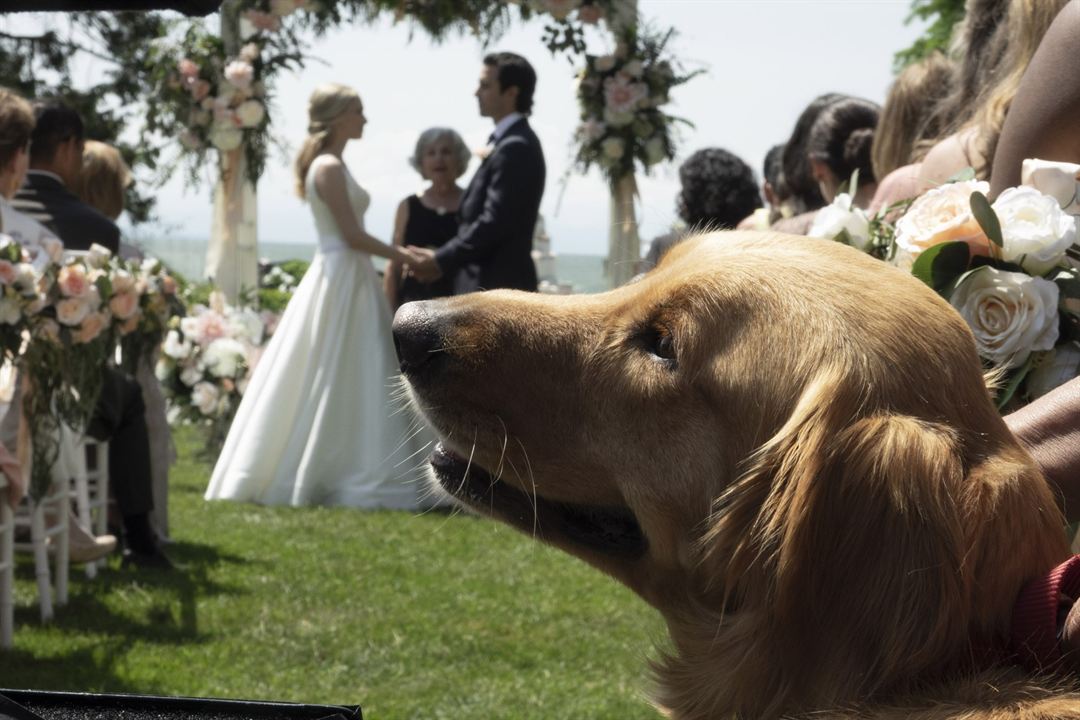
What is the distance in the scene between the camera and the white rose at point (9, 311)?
464 centimetres

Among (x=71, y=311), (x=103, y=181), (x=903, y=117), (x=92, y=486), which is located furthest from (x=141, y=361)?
(x=903, y=117)

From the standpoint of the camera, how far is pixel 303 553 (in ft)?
23.2

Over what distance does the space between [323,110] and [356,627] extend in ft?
14.7

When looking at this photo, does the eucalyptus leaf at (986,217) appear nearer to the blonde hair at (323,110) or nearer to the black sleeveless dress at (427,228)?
the blonde hair at (323,110)

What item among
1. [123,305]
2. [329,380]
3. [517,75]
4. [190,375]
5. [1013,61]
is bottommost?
[190,375]

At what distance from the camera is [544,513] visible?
6.57 feet

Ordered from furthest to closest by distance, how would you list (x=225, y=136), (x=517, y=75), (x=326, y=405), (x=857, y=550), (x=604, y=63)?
(x=225, y=136) < (x=604, y=63) < (x=326, y=405) < (x=517, y=75) < (x=857, y=550)

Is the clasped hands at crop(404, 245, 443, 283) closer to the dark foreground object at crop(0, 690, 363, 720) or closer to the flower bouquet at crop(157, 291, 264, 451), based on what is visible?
the flower bouquet at crop(157, 291, 264, 451)

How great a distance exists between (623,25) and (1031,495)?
863 centimetres

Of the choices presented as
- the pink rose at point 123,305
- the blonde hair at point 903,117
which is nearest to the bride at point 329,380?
the pink rose at point 123,305

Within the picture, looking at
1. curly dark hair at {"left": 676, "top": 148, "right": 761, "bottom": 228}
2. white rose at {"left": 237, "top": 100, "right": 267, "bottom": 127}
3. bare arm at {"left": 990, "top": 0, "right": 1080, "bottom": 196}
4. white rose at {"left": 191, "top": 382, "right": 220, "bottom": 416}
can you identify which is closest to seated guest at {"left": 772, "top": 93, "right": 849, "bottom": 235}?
curly dark hair at {"left": 676, "top": 148, "right": 761, "bottom": 228}

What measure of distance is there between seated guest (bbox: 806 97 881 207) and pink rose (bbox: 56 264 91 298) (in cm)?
338

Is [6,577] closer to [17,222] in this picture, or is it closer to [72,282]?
[72,282]

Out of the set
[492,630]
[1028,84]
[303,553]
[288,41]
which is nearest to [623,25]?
[288,41]
